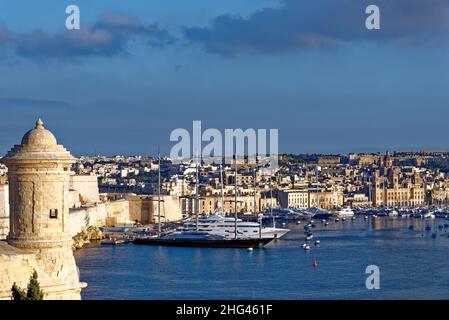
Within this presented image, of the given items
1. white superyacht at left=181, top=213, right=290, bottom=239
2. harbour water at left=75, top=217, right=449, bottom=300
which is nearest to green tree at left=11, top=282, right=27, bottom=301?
harbour water at left=75, top=217, right=449, bottom=300

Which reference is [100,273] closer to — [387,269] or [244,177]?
[387,269]

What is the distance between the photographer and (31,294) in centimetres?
353

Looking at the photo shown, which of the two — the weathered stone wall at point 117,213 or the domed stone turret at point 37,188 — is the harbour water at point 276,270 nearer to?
the weathered stone wall at point 117,213

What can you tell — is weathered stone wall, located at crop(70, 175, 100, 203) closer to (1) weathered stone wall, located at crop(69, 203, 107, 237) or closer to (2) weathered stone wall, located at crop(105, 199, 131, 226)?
(2) weathered stone wall, located at crop(105, 199, 131, 226)

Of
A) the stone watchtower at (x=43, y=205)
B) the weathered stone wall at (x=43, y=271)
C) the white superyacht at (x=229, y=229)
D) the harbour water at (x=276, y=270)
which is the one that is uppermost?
the stone watchtower at (x=43, y=205)

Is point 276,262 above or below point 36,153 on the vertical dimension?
below

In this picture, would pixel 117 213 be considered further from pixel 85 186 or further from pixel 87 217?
pixel 87 217

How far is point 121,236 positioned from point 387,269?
1074 cm

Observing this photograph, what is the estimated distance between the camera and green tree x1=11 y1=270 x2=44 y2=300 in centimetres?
349

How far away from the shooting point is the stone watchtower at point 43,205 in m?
3.78

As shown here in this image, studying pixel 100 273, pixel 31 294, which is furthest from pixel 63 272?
pixel 100 273

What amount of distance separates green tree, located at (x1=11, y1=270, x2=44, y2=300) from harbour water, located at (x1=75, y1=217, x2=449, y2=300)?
10232 mm

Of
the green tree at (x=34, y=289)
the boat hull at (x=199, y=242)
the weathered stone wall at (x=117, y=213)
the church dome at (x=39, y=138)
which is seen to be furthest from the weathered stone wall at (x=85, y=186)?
the green tree at (x=34, y=289)
